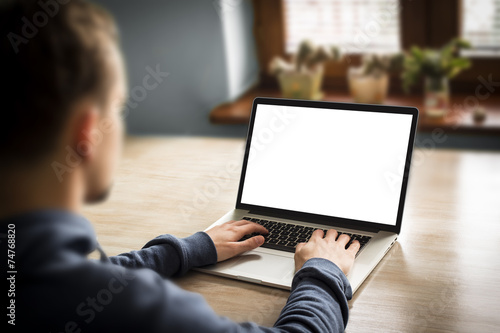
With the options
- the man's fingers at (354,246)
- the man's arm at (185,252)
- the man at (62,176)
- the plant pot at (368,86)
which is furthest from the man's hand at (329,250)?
the plant pot at (368,86)

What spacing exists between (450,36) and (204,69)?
3.44ft

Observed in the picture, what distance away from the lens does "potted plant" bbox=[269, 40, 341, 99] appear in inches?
99.0

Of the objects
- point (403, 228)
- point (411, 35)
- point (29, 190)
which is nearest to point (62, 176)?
point (29, 190)

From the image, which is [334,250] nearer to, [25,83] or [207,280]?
[207,280]

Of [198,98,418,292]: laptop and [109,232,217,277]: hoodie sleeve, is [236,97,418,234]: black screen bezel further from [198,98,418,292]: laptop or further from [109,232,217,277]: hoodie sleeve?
[109,232,217,277]: hoodie sleeve

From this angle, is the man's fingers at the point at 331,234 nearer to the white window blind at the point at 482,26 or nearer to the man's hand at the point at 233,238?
the man's hand at the point at 233,238

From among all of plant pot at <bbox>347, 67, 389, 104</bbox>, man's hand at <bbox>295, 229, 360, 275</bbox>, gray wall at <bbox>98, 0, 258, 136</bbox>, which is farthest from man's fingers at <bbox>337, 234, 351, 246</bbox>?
gray wall at <bbox>98, 0, 258, 136</bbox>

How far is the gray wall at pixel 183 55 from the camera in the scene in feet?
8.38

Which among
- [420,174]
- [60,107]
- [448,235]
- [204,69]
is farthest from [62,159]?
[204,69]

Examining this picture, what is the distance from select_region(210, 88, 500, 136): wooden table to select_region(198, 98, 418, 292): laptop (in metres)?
1.16

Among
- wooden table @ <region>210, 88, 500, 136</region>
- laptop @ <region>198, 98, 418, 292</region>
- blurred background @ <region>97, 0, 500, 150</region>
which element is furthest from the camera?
blurred background @ <region>97, 0, 500, 150</region>

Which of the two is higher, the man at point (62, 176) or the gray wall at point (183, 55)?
Answer: the man at point (62, 176)

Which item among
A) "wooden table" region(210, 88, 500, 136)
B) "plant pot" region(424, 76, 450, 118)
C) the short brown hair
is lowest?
"wooden table" region(210, 88, 500, 136)

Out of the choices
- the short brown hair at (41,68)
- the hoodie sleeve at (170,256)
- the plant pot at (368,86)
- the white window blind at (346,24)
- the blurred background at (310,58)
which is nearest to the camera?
the short brown hair at (41,68)
